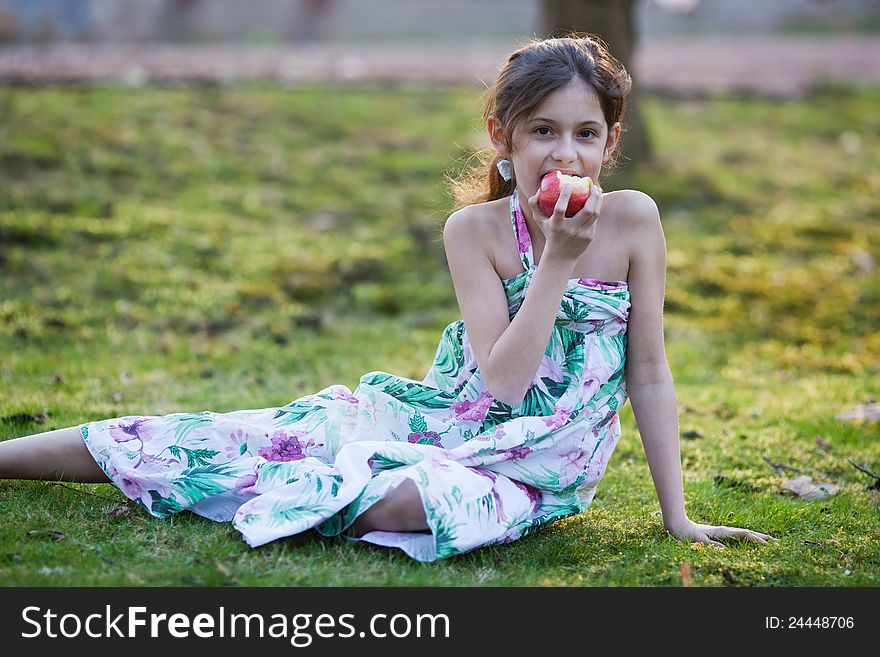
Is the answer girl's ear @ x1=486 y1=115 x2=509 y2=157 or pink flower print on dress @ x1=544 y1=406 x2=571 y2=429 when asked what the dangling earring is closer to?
girl's ear @ x1=486 y1=115 x2=509 y2=157

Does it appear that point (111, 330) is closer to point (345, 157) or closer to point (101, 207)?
point (101, 207)

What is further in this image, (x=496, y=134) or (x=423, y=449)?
(x=496, y=134)

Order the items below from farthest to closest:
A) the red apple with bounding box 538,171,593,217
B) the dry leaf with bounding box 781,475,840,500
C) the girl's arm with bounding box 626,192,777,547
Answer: the dry leaf with bounding box 781,475,840,500
the girl's arm with bounding box 626,192,777,547
the red apple with bounding box 538,171,593,217

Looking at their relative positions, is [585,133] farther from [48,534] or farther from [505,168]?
[48,534]

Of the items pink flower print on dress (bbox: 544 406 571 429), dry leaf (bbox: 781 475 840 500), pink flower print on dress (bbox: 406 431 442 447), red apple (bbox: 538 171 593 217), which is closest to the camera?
red apple (bbox: 538 171 593 217)

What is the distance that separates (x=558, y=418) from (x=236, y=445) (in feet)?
3.61

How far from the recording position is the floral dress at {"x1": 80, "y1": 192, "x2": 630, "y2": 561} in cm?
320

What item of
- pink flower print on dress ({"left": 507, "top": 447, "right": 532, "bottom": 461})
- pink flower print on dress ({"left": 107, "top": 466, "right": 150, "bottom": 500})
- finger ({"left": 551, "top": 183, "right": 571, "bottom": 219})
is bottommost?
pink flower print on dress ({"left": 107, "top": 466, "right": 150, "bottom": 500})

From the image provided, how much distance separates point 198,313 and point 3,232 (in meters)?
1.75

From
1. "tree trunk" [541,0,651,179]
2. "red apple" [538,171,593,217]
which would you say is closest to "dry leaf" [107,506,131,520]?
"red apple" [538,171,593,217]

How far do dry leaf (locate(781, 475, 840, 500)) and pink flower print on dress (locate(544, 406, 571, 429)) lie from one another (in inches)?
51.1

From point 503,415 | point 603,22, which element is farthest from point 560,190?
point 603,22

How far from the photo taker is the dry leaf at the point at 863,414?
5.30 meters

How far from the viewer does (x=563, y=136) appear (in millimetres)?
3338
